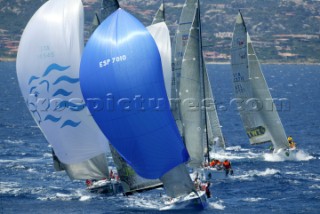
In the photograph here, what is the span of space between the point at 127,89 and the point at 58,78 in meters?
6.51

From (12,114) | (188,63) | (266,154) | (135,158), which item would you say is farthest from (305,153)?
(12,114)

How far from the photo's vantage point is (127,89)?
4550 centimetres

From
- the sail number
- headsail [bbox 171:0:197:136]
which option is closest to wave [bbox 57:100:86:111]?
the sail number

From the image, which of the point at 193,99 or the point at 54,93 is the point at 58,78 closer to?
the point at 54,93

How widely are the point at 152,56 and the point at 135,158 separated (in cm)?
560

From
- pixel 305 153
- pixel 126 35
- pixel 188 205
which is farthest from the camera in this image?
pixel 305 153

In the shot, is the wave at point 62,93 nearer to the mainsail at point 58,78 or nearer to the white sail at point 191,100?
the mainsail at point 58,78

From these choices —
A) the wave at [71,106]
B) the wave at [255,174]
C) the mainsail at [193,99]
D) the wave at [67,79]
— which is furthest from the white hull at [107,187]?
the wave at [255,174]

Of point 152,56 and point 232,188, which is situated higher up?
point 152,56

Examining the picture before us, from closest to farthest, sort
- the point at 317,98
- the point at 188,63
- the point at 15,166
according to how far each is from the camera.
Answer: the point at 188,63
the point at 15,166
the point at 317,98

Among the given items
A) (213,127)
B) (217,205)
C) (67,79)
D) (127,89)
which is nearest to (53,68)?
(67,79)

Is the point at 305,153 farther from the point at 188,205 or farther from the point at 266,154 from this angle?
the point at 188,205

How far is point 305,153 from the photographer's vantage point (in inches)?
2859

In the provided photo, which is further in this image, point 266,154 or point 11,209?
point 266,154
